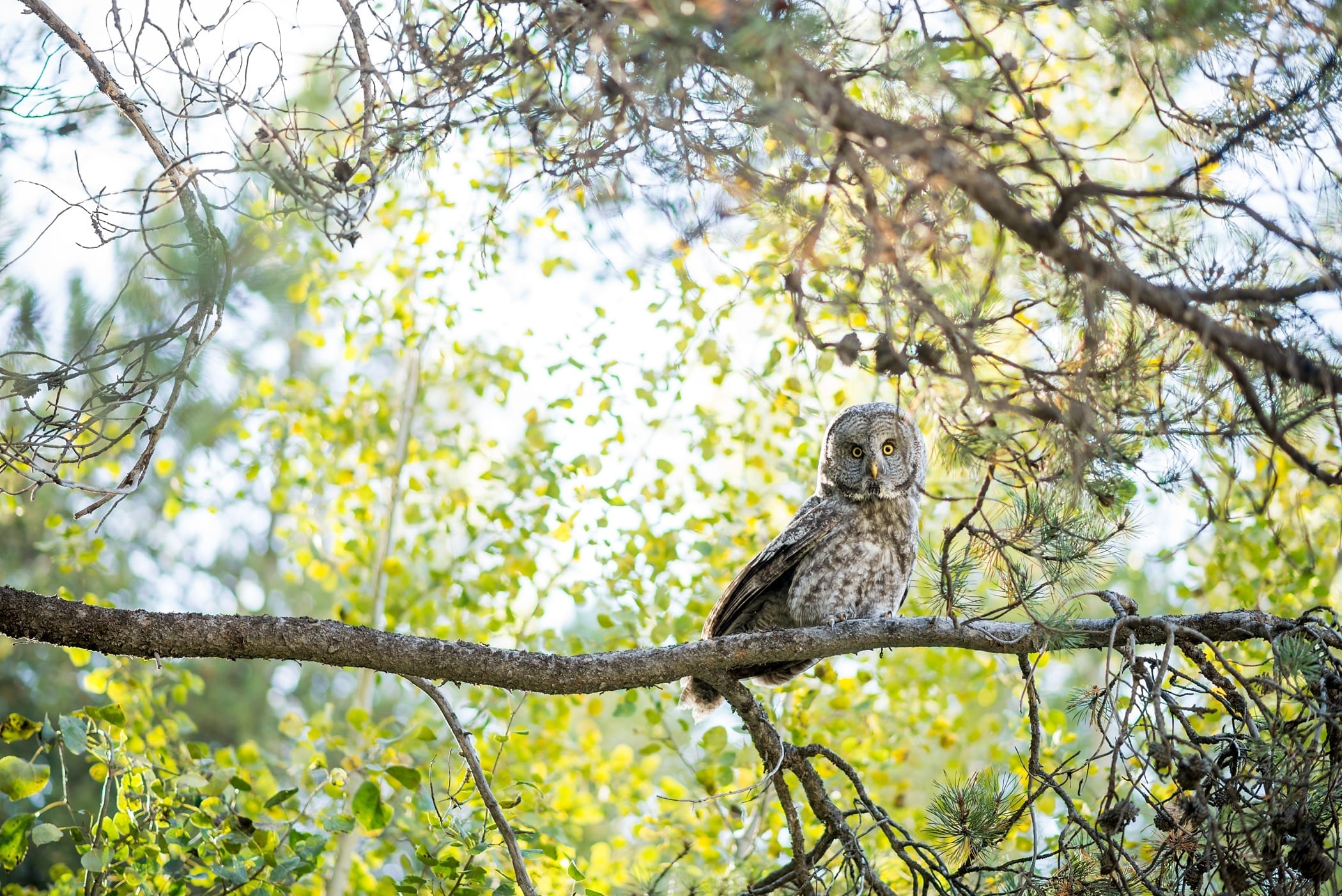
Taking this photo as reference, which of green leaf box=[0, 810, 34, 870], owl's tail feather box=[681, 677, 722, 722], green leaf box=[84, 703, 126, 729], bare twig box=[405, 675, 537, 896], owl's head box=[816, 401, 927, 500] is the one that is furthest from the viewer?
owl's head box=[816, 401, 927, 500]

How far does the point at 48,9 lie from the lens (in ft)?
9.12

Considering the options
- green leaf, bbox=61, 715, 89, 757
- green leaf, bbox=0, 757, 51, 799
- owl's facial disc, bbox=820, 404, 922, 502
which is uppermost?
owl's facial disc, bbox=820, 404, 922, 502

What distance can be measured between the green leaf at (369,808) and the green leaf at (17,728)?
3.00 feet

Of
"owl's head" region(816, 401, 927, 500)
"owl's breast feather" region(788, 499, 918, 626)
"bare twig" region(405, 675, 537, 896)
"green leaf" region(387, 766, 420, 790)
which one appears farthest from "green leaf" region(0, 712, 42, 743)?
"owl's head" region(816, 401, 927, 500)

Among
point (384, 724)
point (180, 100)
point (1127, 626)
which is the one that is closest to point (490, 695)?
point (384, 724)

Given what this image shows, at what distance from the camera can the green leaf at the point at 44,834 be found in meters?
2.87

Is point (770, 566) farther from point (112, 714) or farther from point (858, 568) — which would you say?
point (112, 714)

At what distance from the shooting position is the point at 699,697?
3.75 m

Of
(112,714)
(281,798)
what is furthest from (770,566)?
(112,714)

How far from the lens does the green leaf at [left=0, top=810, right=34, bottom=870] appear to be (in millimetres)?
2906

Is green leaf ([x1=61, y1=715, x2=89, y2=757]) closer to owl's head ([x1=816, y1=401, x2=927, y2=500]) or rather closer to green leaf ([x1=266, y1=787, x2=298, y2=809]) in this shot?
green leaf ([x1=266, y1=787, x2=298, y2=809])

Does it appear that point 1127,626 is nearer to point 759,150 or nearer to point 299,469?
point 759,150

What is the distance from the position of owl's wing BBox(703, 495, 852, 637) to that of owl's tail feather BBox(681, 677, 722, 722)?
0.62 feet

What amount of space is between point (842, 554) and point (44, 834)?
2478 millimetres
